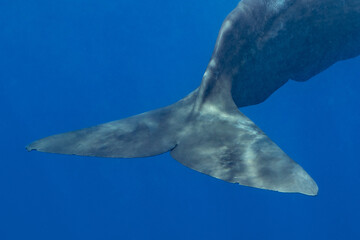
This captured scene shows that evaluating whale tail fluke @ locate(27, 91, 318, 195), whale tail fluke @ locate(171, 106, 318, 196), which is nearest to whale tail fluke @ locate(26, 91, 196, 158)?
whale tail fluke @ locate(27, 91, 318, 195)

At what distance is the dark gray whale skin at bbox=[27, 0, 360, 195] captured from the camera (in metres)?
5.08

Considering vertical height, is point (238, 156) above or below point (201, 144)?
below

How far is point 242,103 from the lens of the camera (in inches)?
286

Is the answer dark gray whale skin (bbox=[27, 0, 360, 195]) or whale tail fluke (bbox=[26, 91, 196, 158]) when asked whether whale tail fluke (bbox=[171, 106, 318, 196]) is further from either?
whale tail fluke (bbox=[26, 91, 196, 158])

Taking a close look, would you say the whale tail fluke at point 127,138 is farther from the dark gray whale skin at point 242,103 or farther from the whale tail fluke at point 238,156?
the whale tail fluke at point 238,156

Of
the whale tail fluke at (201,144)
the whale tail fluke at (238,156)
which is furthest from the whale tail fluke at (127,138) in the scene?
the whale tail fluke at (238,156)

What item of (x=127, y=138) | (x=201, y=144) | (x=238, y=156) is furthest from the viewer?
(x=127, y=138)

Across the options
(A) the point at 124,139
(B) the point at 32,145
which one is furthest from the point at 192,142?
(B) the point at 32,145

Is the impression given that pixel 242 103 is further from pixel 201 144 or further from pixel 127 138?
pixel 127 138

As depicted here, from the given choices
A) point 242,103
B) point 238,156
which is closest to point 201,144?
point 238,156

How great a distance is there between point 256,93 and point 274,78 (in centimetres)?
55

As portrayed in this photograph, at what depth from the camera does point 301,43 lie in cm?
761

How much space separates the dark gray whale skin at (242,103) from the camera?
5.08 m

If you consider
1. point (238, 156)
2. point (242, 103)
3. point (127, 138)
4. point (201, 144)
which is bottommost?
point (238, 156)
